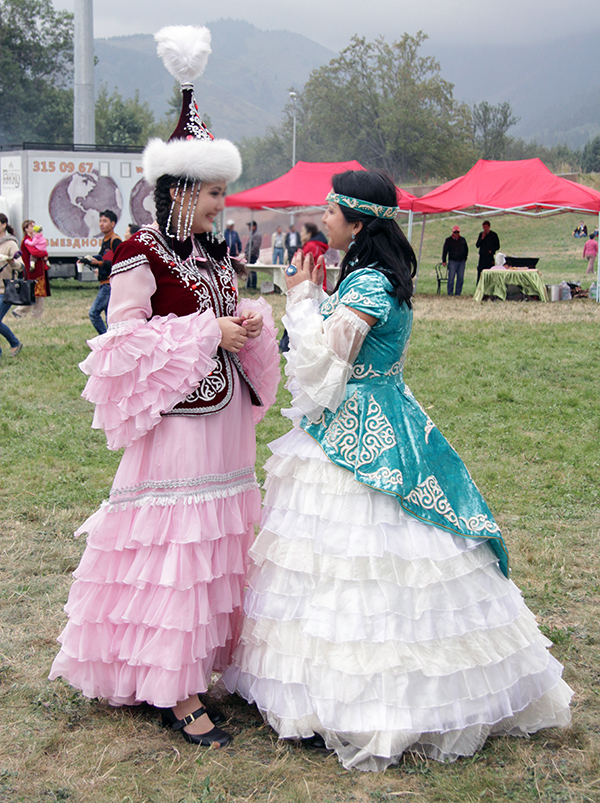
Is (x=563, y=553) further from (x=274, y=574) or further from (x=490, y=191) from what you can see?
(x=490, y=191)

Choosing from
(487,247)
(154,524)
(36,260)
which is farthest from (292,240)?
(154,524)

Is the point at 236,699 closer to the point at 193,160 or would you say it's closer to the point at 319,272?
the point at 319,272

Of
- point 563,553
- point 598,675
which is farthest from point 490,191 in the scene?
point 598,675

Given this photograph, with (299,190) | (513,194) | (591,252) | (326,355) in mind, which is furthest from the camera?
(591,252)

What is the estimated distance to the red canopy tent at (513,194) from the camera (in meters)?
15.7

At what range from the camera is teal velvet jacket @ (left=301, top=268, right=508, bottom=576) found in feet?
7.88

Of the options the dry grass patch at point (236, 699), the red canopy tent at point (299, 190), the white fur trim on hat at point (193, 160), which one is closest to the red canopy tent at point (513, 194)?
the red canopy tent at point (299, 190)

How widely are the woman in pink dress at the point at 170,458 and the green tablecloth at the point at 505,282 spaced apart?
1431 centimetres

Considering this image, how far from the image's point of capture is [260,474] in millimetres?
5277

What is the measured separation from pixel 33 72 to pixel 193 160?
184 ft

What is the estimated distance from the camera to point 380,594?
7.56 feet

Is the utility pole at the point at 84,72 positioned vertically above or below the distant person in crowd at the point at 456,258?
above

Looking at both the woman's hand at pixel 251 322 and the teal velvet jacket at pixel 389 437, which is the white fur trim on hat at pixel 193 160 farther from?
the teal velvet jacket at pixel 389 437

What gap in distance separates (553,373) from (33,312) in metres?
8.93
